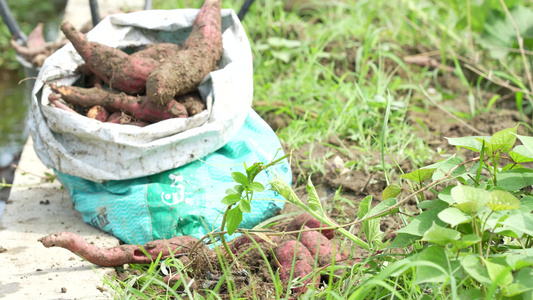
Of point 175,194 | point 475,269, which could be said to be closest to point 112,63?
point 175,194

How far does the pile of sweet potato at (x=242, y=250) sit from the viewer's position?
1759 millimetres

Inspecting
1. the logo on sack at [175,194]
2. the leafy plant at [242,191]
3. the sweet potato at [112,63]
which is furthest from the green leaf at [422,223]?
the sweet potato at [112,63]

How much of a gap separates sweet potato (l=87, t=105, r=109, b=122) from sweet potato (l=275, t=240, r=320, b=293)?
0.97m

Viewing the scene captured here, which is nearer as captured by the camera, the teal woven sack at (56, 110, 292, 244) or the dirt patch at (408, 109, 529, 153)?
the teal woven sack at (56, 110, 292, 244)

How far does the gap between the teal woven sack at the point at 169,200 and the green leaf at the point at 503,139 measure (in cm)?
78

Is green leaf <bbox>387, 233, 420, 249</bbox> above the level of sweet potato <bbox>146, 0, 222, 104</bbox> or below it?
below

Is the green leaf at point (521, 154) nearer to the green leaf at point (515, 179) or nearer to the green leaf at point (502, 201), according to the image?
the green leaf at point (515, 179)

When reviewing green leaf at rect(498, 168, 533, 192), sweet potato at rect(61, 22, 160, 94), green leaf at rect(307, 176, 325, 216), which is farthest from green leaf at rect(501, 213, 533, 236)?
sweet potato at rect(61, 22, 160, 94)

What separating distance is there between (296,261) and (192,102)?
878mm

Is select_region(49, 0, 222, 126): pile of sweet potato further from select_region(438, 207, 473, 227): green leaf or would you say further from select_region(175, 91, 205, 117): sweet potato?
select_region(438, 207, 473, 227): green leaf

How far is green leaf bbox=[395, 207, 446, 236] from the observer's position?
1389 mm

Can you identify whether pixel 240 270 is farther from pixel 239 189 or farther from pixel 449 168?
pixel 449 168

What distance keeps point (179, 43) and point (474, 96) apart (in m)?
1.96

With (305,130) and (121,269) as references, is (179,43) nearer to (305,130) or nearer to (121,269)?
(305,130)
